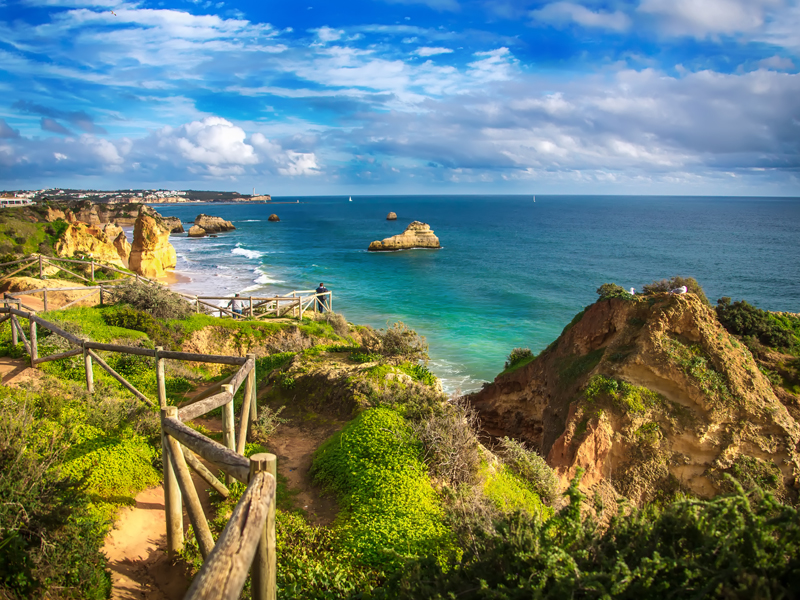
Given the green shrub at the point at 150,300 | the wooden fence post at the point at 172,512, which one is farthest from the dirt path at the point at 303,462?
the green shrub at the point at 150,300

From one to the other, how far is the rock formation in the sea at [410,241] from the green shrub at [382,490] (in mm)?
Answer: 62174

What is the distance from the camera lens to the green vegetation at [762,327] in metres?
15.2

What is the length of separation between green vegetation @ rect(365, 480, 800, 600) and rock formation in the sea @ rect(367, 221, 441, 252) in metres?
66.0

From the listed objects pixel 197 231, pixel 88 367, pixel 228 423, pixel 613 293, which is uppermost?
pixel 197 231

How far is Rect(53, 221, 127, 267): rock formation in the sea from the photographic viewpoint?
34553 mm

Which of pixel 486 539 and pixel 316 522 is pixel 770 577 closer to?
pixel 486 539

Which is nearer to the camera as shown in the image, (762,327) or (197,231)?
(762,327)

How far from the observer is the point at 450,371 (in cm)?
2362

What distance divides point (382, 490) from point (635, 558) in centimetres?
335

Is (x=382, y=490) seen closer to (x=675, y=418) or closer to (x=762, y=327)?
(x=675, y=418)

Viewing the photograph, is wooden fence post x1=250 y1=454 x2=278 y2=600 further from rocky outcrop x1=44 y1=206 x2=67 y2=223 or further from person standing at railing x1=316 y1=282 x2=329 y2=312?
rocky outcrop x1=44 y1=206 x2=67 y2=223

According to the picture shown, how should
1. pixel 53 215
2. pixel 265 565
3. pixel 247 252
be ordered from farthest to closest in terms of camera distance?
pixel 247 252, pixel 53 215, pixel 265 565

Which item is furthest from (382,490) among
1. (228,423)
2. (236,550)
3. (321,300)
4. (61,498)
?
(321,300)

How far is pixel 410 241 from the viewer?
70.6 meters
